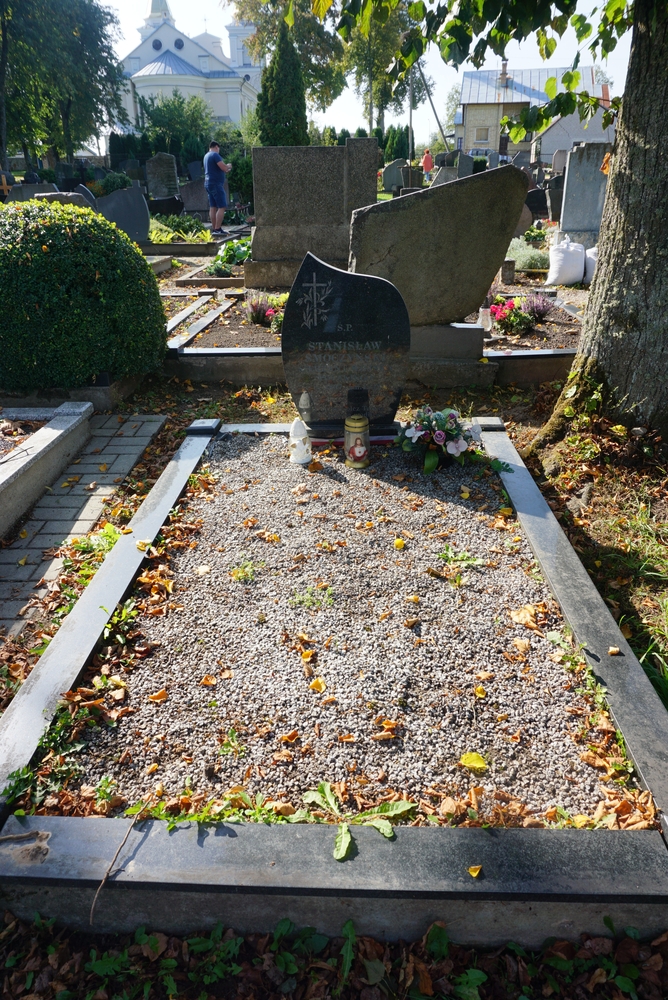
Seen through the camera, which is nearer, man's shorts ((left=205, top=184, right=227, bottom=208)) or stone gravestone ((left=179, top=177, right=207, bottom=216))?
man's shorts ((left=205, top=184, right=227, bottom=208))

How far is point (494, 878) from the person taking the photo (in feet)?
6.13

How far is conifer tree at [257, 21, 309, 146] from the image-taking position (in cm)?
2033

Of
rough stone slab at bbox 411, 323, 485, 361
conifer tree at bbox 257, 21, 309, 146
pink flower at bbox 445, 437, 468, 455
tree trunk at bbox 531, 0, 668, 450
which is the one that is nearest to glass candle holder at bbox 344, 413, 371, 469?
pink flower at bbox 445, 437, 468, 455

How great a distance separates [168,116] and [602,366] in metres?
45.0

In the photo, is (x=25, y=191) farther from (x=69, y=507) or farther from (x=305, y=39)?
(x=305, y=39)

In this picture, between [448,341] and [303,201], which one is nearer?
[448,341]

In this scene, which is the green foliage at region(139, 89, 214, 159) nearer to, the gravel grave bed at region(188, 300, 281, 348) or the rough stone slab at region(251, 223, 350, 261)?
the rough stone slab at region(251, 223, 350, 261)

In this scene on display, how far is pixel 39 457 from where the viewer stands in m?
4.48

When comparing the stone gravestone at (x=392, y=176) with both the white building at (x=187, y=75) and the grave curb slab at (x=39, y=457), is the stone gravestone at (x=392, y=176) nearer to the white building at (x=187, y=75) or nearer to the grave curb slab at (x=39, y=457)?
the grave curb slab at (x=39, y=457)

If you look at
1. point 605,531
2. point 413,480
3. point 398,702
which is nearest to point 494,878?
point 398,702

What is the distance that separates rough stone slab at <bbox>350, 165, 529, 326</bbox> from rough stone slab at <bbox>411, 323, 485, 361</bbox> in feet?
0.41

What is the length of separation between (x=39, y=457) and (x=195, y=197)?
1815 cm

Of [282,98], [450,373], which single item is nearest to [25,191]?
[282,98]

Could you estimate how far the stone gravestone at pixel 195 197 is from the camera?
19.9m
